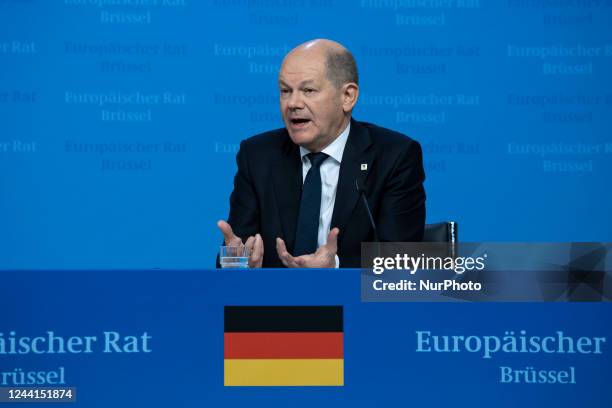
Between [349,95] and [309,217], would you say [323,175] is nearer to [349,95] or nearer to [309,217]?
[309,217]

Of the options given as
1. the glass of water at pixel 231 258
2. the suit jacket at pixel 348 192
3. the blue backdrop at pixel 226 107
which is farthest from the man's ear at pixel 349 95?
the blue backdrop at pixel 226 107

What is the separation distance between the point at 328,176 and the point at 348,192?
0.41 feet

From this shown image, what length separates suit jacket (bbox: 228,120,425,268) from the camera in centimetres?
317

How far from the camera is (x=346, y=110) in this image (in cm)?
331

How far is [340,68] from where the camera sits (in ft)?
10.6

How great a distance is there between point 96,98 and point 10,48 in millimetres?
543

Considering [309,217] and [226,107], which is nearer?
[309,217]

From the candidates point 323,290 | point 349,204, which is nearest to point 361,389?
point 323,290

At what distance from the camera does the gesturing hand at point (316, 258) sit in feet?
8.73

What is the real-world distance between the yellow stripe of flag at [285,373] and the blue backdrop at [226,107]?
125 inches

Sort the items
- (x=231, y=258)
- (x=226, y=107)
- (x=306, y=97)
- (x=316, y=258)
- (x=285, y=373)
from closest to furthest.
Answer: (x=285, y=373) → (x=231, y=258) → (x=316, y=258) → (x=306, y=97) → (x=226, y=107)

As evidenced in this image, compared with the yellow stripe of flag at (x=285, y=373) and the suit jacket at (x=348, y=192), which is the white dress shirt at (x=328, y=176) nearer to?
the suit jacket at (x=348, y=192)

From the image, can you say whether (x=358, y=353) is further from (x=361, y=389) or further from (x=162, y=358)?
(x=162, y=358)

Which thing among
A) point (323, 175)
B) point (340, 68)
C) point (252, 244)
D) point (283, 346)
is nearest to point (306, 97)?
point (340, 68)
